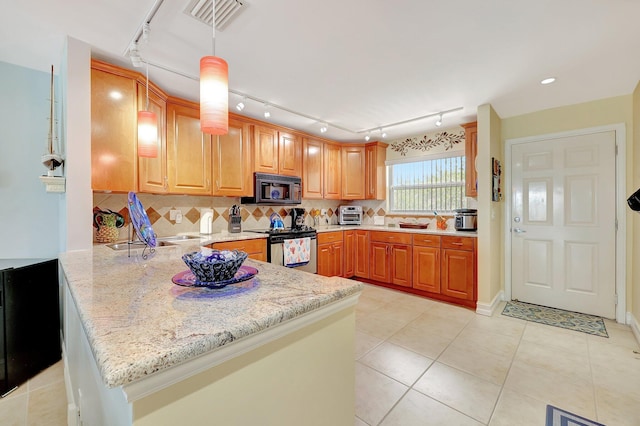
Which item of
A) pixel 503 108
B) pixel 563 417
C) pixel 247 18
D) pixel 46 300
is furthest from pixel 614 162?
pixel 46 300

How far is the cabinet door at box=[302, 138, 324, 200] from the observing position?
4.10 meters

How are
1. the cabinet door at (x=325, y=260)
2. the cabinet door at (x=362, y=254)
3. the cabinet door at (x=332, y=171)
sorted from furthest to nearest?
the cabinet door at (x=332, y=171) → the cabinet door at (x=362, y=254) → the cabinet door at (x=325, y=260)

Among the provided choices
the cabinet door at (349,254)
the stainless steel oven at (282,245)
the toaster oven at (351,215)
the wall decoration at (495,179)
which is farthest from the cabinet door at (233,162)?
the wall decoration at (495,179)

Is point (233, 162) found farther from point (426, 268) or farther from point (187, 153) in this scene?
point (426, 268)

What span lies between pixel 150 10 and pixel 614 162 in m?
4.30

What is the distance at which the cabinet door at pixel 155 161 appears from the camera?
2334mm

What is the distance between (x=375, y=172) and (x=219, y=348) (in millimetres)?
4223

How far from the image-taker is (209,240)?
2688 mm

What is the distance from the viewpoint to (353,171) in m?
4.63

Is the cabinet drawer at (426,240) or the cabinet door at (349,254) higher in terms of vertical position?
the cabinet drawer at (426,240)

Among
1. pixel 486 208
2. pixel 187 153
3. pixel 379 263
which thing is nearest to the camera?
pixel 187 153

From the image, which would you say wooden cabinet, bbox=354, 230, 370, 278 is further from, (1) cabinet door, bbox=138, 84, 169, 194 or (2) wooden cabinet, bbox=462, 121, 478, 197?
(1) cabinet door, bbox=138, 84, 169, 194

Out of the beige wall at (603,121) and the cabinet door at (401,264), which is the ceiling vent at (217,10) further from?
the beige wall at (603,121)

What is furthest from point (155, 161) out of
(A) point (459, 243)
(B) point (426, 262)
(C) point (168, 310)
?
(A) point (459, 243)
